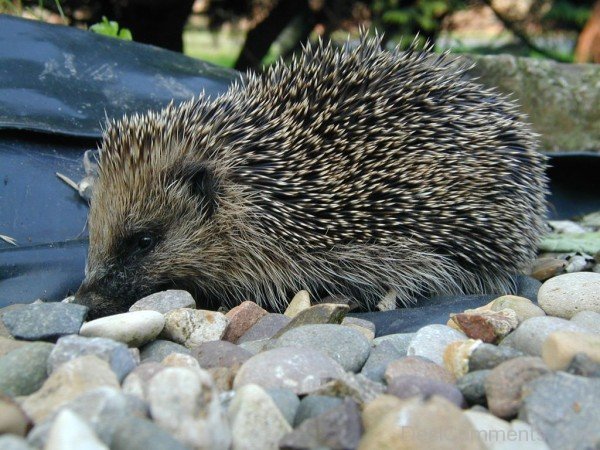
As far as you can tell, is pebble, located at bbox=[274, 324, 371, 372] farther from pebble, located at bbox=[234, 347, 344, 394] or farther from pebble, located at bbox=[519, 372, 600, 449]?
pebble, located at bbox=[519, 372, 600, 449]

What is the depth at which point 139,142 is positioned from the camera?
4.57 meters

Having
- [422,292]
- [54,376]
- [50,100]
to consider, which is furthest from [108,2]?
[54,376]

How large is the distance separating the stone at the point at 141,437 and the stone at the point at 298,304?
7.22 ft

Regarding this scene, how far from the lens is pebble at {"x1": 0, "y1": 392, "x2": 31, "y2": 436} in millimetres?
2406

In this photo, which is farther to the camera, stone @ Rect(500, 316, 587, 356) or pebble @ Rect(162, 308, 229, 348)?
pebble @ Rect(162, 308, 229, 348)

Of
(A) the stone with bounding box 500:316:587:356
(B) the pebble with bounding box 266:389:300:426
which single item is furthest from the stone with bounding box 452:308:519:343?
(B) the pebble with bounding box 266:389:300:426

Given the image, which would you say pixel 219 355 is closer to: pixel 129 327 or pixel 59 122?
pixel 129 327

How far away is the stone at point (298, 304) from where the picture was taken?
4508mm

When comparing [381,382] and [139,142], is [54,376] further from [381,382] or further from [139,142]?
[139,142]

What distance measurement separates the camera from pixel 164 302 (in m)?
4.20

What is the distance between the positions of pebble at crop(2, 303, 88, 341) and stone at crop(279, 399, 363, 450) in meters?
1.38

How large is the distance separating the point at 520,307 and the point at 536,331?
2.16 feet

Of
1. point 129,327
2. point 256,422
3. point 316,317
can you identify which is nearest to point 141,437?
point 256,422

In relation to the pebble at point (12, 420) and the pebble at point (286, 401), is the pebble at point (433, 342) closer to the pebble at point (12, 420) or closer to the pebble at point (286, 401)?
the pebble at point (286, 401)
